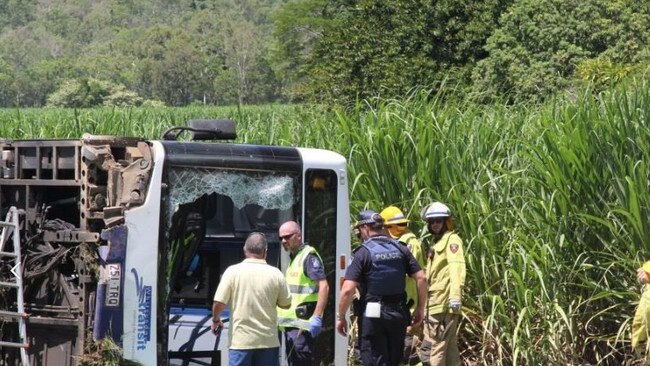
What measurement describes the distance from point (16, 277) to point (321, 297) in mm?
1972

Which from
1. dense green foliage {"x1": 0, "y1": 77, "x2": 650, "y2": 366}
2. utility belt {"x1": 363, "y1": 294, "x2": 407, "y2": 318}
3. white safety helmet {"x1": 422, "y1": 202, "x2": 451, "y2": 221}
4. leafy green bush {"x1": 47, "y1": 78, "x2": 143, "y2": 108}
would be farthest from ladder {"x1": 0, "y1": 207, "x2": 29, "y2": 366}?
leafy green bush {"x1": 47, "y1": 78, "x2": 143, "y2": 108}

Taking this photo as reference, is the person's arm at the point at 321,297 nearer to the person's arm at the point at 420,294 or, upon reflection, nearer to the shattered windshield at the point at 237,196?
the shattered windshield at the point at 237,196

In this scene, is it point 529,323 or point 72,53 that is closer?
point 529,323

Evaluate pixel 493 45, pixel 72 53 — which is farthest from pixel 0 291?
pixel 72 53

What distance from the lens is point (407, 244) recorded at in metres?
9.34

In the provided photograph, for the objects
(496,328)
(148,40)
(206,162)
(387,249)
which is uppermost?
(148,40)

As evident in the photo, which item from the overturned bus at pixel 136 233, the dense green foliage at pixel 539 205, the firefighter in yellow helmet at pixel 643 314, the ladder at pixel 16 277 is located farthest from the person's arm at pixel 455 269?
the ladder at pixel 16 277

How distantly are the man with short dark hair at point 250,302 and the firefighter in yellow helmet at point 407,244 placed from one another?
5.30ft

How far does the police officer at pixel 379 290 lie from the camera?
8.45 m

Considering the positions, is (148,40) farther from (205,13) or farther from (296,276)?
(296,276)

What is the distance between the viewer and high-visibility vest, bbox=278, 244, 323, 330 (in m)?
8.08

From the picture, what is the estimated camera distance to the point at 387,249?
8508mm

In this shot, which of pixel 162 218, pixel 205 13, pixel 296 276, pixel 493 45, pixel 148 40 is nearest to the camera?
pixel 162 218

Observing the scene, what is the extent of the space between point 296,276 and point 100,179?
4.80ft
